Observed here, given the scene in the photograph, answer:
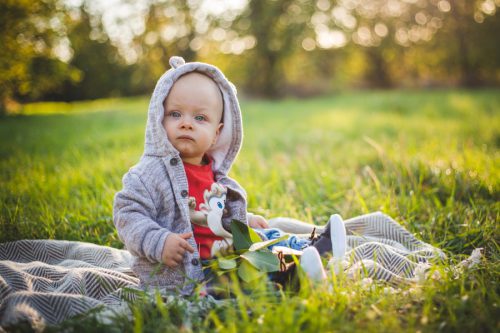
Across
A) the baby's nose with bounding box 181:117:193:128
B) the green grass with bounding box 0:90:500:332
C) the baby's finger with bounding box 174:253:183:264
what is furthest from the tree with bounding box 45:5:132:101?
the baby's finger with bounding box 174:253:183:264

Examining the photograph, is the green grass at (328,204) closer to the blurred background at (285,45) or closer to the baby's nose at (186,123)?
the baby's nose at (186,123)

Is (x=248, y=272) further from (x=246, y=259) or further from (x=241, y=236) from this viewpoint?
(x=241, y=236)

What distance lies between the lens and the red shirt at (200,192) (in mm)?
2182

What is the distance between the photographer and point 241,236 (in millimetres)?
2094

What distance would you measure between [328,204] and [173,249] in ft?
6.31

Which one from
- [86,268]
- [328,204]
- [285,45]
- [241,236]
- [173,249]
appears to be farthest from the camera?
[285,45]

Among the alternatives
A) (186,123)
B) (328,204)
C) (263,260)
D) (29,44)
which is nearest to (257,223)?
(263,260)

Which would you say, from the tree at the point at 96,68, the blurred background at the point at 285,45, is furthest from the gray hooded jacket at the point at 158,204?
the tree at the point at 96,68

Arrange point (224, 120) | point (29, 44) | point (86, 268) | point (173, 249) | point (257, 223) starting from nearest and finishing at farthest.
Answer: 1. point (173, 249)
2. point (86, 268)
3. point (224, 120)
4. point (257, 223)
5. point (29, 44)

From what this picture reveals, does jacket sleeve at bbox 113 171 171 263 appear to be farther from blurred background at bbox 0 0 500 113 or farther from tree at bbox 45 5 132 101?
tree at bbox 45 5 132 101

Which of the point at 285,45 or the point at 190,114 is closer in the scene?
the point at 190,114

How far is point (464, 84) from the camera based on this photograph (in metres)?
25.8

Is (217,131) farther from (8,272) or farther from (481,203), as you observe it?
(481,203)

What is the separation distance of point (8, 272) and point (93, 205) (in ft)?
4.11
